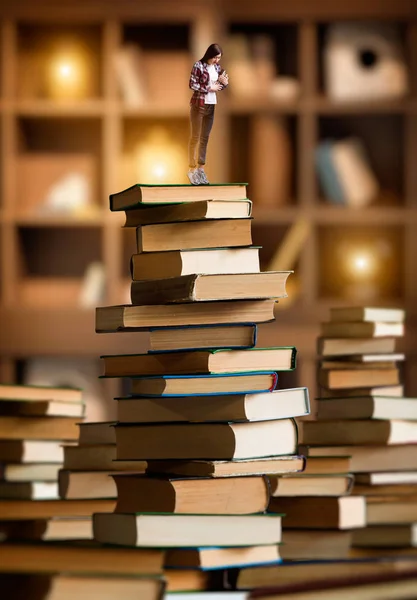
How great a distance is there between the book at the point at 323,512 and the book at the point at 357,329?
1.03 feet

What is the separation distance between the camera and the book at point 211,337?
1.45m

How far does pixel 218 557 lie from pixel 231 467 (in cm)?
11

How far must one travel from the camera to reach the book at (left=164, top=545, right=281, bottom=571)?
1.34m

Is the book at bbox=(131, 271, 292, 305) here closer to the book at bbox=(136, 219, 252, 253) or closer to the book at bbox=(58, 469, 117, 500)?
the book at bbox=(136, 219, 252, 253)

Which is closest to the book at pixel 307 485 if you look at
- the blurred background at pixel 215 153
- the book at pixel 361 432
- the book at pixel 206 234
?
the book at pixel 361 432

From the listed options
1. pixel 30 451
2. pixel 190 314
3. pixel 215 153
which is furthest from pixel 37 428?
pixel 215 153

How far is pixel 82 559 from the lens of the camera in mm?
1318

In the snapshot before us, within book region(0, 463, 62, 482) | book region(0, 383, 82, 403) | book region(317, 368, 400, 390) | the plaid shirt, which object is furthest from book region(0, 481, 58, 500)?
the plaid shirt

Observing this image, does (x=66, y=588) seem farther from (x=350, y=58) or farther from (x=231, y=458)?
(x=350, y=58)

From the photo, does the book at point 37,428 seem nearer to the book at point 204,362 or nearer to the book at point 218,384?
the book at point 204,362

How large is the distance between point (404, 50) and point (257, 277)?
11.3 ft

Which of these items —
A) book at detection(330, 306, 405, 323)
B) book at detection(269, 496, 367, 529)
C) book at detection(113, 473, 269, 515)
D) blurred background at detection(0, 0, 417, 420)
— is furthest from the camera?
blurred background at detection(0, 0, 417, 420)

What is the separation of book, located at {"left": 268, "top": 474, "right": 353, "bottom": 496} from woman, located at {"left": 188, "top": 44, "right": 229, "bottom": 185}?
425mm

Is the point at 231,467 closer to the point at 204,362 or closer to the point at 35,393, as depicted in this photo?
the point at 204,362
